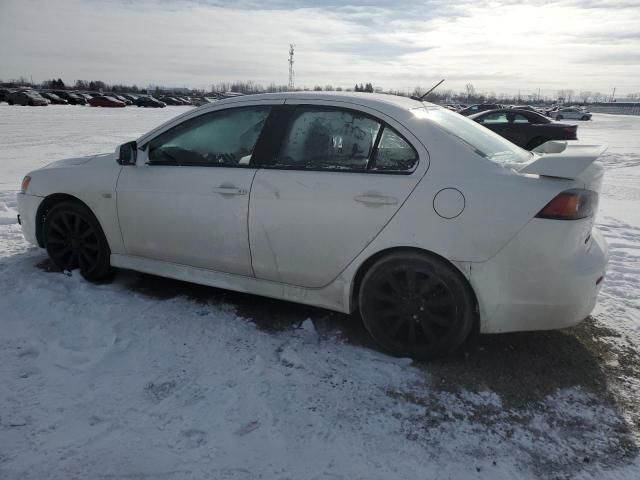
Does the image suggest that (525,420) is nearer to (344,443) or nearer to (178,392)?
(344,443)

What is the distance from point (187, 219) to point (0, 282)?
1786 mm

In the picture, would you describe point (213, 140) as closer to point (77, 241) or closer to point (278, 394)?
point (77, 241)

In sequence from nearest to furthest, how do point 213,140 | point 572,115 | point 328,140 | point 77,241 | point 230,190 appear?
point 328,140
point 230,190
point 213,140
point 77,241
point 572,115

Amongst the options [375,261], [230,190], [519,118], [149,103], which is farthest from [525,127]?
[149,103]

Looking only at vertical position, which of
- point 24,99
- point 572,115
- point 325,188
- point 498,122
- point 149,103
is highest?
point 572,115

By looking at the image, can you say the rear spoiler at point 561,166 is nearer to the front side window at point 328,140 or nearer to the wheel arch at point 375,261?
the wheel arch at point 375,261

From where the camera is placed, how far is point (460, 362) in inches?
123

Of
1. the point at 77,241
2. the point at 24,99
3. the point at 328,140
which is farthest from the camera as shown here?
the point at 24,99

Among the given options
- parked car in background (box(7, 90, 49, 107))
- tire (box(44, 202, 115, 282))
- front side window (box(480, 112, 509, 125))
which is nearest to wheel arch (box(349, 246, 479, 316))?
tire (box(44, 202, 115, 282))

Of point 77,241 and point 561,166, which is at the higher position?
point 561,166

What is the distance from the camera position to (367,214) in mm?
3045

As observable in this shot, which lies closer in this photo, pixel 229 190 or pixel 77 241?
pixel 229 190

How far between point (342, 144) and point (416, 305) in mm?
1142

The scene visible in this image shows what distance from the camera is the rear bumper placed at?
2.76 meters
